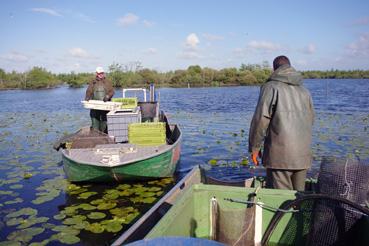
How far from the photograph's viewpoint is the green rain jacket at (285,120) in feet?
13.3

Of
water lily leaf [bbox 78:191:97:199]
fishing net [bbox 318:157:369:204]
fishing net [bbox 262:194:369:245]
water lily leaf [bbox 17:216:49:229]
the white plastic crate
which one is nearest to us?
fishing net [bbox 262:194:369:245]

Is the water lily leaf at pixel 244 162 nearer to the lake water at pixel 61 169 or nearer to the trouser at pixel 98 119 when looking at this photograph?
the lake water at pixel 61 169

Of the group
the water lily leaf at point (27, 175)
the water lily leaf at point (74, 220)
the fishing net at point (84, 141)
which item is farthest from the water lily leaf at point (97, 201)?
the water lily leaf at point (27, 175)

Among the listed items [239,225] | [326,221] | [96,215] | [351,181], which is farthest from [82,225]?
[351,181]

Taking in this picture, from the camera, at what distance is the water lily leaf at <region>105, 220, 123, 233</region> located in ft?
19.4

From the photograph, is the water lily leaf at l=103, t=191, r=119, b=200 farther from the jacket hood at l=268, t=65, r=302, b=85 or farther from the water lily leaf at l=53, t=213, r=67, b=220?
the jacket hood at l=268, t=65, r=302, b=85

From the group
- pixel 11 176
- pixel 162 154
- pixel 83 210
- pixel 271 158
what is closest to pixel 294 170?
pixel 271 158

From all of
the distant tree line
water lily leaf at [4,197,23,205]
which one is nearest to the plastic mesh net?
water lily leaf at [4,197,23,205]

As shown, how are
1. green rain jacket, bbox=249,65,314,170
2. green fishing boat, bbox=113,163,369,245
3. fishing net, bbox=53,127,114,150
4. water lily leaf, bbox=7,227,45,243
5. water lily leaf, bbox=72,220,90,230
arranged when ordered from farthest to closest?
fishing net, bbox=53,127,114,150 < water lily leaf, bbox=72,220,90,230 < water lily leaf, bbox=7,227,45,243 < green rain jacket, bbox=249,65,314,170 < green fishing boat, bbox=113,163,369,245

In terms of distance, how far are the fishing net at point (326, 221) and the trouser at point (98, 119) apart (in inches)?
311

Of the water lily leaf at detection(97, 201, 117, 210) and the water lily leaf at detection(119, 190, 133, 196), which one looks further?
the water lily leaf at detection(119, 190, 133, 196)

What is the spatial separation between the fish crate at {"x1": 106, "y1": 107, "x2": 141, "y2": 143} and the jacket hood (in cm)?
588

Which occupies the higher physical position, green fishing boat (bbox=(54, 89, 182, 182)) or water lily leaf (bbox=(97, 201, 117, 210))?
green fishing boat (bbox=(54, 89, 182, 182))

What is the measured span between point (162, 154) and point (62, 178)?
3.36 m
